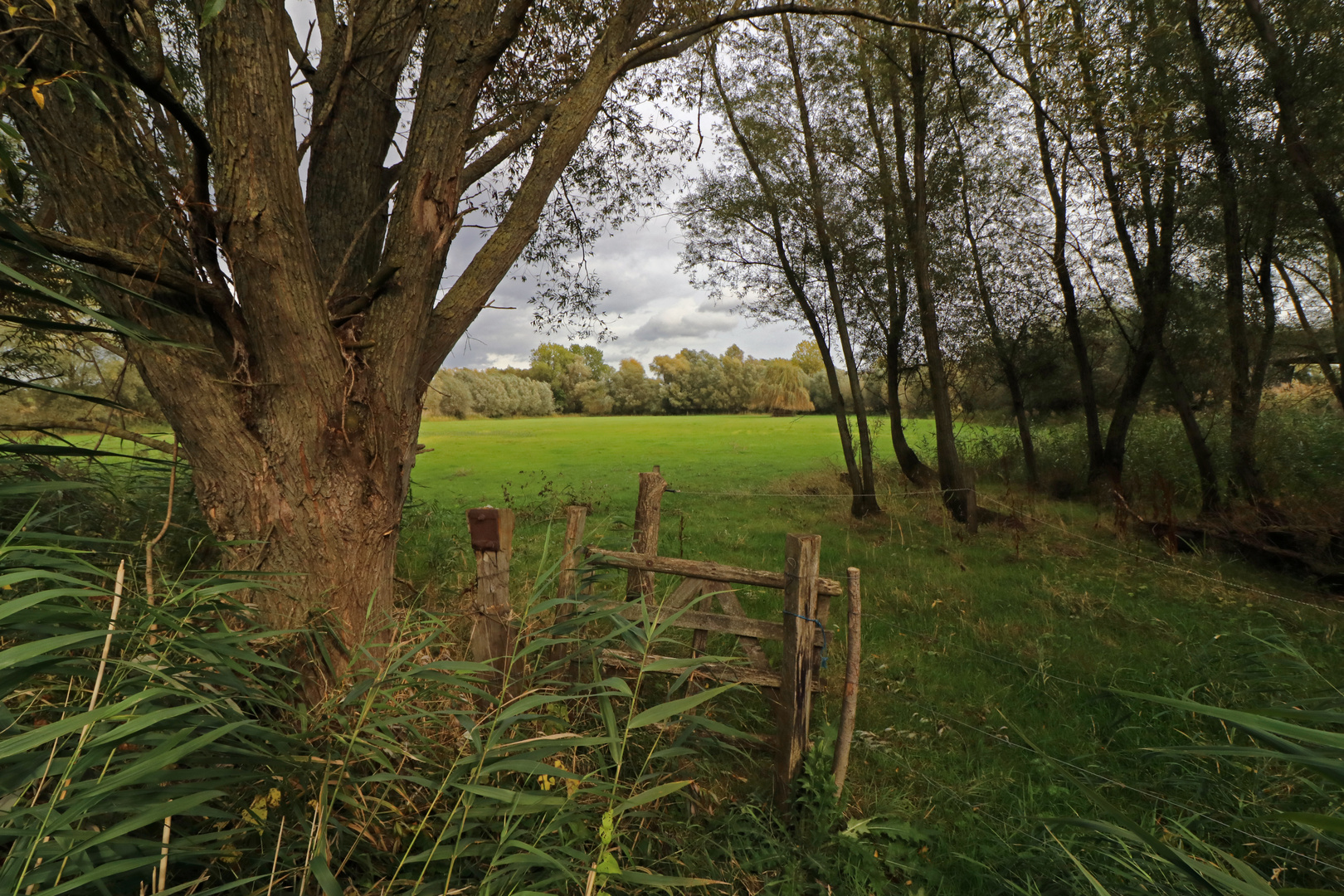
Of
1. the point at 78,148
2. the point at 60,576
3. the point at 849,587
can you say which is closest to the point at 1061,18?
the point at 849,587

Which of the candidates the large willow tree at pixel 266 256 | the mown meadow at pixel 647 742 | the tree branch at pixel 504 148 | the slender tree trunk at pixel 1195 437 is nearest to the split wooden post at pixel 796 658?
the mown meadow at pixel 647 742

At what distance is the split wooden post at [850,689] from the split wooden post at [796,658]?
0.65 ft

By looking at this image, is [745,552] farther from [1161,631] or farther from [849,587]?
[849,587]

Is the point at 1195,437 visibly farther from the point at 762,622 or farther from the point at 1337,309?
the point at 762,622

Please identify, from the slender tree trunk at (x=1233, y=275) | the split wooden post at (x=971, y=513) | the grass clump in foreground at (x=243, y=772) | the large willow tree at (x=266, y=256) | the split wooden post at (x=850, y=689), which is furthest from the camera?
the split wooden post at (x=971, y=513)

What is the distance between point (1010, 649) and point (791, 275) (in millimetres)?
8955

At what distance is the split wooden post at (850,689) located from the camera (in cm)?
331

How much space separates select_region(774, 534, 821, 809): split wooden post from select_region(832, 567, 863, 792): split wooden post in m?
0.20

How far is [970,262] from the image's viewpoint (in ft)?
44.5

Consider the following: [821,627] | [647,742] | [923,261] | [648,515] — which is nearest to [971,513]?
[923,261]

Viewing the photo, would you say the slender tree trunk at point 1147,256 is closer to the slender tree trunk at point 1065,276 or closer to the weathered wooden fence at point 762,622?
the slender tree trunk at point 1065,276

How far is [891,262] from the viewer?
13086 millimetres

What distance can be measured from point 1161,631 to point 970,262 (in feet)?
32.0

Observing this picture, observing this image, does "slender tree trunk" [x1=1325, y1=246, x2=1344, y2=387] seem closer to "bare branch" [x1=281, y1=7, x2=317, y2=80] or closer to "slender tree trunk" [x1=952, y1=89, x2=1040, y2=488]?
"slender tree trunk" [x1=952, y1=89, x2=1040, y2=488]
